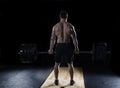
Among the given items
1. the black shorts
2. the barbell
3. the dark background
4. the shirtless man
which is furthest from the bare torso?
the dark background

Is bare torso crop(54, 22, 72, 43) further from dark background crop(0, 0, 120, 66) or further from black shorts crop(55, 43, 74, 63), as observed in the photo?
dark background crop(0, 0, 120, 66)

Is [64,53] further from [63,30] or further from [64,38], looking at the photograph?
[63,30]

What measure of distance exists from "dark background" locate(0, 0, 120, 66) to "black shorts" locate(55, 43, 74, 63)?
4.24m

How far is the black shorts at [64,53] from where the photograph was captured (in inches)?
218

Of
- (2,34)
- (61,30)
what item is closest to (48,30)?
(2,34)

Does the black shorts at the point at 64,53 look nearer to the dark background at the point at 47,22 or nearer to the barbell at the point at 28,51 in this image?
the barbell at the point at 28,51

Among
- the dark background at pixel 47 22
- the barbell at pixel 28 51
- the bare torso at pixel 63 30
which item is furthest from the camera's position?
the dark background at pixel 47 22

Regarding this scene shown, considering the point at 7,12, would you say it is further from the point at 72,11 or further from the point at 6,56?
the point at 72,11

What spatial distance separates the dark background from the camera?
9.59 m

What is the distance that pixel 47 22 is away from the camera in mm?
9820

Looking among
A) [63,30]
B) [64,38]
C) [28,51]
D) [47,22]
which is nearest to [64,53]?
[64,38]

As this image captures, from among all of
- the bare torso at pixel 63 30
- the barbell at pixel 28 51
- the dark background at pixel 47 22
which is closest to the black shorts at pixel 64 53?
the bare torso at pixel 63 30

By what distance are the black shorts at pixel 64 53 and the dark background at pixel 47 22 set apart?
167 inches

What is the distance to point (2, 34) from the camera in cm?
984
